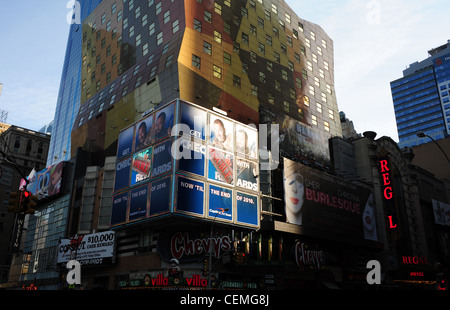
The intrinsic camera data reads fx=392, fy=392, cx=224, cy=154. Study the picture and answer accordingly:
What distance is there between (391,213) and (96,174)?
46.1 m

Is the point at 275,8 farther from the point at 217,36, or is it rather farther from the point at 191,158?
the point at 191,158

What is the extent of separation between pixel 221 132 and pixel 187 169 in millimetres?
7659

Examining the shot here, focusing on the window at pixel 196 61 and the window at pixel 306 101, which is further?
the window at pixel 306 101

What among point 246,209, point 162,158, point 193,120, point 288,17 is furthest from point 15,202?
point 288,17

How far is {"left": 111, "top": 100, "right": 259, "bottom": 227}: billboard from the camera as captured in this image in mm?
40875

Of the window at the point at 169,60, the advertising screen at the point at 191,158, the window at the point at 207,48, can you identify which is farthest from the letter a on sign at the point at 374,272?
the window at the point at 169,60

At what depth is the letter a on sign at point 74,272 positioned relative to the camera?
5078 centimetres

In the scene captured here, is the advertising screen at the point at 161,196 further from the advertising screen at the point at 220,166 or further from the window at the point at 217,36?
the window at the point at 217,36

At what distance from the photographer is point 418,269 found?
6128 cm

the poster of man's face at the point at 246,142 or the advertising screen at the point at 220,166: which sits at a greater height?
the poster of man's face at the point at 246,142

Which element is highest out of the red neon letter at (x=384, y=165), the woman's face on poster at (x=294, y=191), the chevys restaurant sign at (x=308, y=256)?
the red neon letter at (x=384, y=165)

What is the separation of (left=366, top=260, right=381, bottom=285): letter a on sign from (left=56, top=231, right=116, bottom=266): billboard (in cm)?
3659
